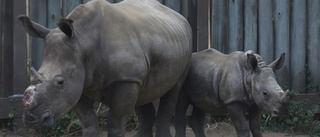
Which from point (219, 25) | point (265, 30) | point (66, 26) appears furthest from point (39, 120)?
point (265, 30)

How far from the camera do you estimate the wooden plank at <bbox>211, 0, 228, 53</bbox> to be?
8.95 m

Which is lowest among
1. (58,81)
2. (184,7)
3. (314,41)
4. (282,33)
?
(314,41)

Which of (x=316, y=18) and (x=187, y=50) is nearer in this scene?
(x=187, y=50)

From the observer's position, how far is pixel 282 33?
9102mm

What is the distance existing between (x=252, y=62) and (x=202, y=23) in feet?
7.40

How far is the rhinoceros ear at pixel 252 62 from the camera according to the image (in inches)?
264

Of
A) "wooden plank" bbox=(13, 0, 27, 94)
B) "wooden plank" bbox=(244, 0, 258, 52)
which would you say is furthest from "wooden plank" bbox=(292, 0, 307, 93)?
"wooden plank" bbox=(13, 0, 27, 94)

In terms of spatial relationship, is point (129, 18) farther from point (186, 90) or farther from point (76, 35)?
point (186, 90)

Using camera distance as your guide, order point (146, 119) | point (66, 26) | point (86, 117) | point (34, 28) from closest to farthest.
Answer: point (66, 26) → point (34, 28) → point (86, 117) → point (146, 119)

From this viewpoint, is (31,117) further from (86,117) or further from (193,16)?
(193,16)

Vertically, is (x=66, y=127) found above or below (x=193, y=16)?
below

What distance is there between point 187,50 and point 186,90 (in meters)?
0.51

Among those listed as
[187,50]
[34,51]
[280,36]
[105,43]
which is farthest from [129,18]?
[280,36]

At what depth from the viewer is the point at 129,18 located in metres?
6.21
